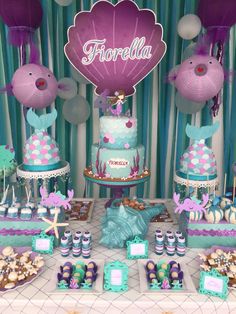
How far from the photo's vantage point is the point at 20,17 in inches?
91.7

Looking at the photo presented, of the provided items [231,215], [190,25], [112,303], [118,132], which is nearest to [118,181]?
[118,132]

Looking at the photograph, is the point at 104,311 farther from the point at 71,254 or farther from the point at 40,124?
the point at 40,124

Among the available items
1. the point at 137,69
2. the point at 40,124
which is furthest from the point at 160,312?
the point at 137,69

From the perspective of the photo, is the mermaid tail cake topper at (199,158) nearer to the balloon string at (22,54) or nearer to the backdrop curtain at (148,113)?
the backdrop curtain at (148,113)

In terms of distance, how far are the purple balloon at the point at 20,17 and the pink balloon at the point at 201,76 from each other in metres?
1.10

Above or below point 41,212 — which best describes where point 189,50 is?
above

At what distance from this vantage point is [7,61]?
2.85m

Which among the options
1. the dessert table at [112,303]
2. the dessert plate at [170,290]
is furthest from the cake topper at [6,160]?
the dessert plate at [170,290]

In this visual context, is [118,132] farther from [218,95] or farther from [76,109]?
[218,95]

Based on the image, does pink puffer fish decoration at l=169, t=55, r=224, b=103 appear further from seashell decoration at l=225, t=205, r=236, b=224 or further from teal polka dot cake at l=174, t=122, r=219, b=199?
seashell decoration at l=225, t=205, r=236, b=224

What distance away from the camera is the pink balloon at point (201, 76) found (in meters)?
2.12

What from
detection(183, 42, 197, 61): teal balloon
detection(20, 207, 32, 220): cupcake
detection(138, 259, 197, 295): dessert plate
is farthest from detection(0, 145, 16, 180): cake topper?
detection(183, 42, 197, 61): teal balloon

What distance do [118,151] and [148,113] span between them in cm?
91

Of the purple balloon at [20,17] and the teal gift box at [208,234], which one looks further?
the purple balloon at [20,17]
